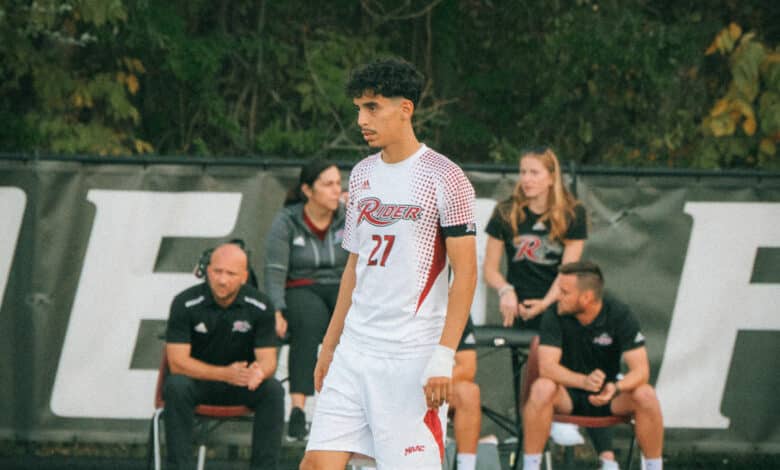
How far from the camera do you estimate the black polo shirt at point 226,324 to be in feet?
26.4

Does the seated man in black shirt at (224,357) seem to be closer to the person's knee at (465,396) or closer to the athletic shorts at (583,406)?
the person's knee at (465,396)

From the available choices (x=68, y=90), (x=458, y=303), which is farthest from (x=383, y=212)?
(x=68, y=90)

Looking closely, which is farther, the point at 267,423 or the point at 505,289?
the point at 505,289

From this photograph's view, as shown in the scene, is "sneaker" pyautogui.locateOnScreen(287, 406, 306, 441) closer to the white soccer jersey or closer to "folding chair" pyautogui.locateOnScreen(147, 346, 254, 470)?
"folding chair" pyautogui.locateOnScreen(147, 346, 254, 470)

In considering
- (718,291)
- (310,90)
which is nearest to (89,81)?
(310,90)

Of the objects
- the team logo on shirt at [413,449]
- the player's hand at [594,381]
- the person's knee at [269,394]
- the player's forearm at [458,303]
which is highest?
the player's forearm at [458,303]

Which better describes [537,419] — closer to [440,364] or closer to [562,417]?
[562,417]

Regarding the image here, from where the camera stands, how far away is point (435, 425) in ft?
16.5

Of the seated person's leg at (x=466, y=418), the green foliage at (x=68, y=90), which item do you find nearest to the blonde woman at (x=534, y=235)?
the seated person's leg at (x=466, y=418)

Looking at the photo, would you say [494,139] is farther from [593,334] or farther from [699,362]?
[593,334]

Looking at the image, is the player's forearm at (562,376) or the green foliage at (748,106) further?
the green foliage at (748,106)

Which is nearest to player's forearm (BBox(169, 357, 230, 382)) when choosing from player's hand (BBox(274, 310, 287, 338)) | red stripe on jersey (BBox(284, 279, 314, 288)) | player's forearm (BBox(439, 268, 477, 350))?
player's hand (BBox(274, 310, 287, 338))

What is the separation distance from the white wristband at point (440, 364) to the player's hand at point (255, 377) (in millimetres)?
3177

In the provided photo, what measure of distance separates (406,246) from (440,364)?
467mm
